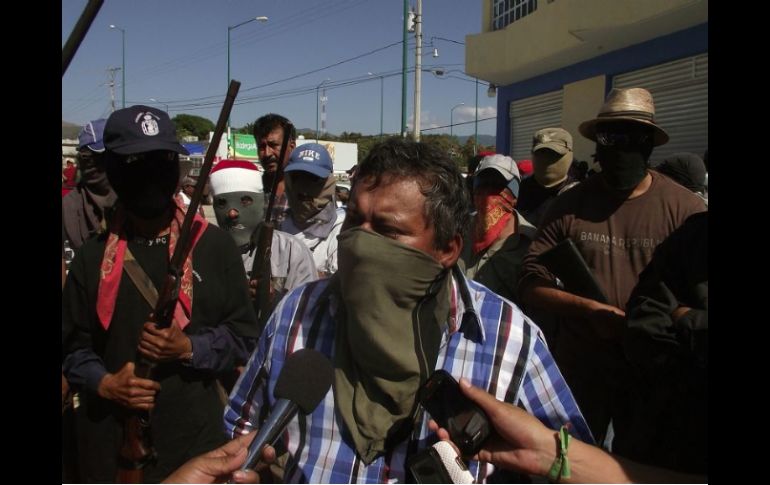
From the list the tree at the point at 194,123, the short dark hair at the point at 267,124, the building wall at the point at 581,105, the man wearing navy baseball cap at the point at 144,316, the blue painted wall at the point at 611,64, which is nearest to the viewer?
the man wearing navy baseball cap at the point at 144,316

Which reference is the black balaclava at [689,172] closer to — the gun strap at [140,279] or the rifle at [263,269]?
the rifle at [263,269]

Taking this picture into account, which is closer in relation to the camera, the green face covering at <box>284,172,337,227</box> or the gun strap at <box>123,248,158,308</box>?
the gun strap at <box>123,248,158,308</box>

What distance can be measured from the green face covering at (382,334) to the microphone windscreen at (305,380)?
99 millimetres

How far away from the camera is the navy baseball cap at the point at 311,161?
3412mm

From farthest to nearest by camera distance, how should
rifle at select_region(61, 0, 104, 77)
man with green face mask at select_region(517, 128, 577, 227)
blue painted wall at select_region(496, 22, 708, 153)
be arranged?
blue painted wall at select_region(496, 22, 708, 153) → man with green face mask at select_region(517, 128, 577, 227) → rifle at select_region(61, 0, 104, 77)

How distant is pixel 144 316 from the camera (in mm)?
2180

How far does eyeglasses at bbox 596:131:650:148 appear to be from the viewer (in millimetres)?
2801

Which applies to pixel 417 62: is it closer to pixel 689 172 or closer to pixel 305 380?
pixel 689 172

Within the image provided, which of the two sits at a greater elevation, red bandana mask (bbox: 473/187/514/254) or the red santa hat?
the red santa hat

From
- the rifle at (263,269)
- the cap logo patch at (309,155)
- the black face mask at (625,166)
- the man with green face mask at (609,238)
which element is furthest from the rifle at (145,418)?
the black face mask at (625,166)

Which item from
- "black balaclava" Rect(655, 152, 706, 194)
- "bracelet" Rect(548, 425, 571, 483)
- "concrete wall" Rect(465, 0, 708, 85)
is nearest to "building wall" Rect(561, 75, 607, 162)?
"concrete wall" Rect(465, 0, 708, 85)

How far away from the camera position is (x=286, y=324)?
74.3 inches

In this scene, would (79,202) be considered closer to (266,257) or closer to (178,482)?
(266,257)

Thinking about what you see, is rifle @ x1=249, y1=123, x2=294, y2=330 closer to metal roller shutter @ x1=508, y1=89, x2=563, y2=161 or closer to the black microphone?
the black microphone
